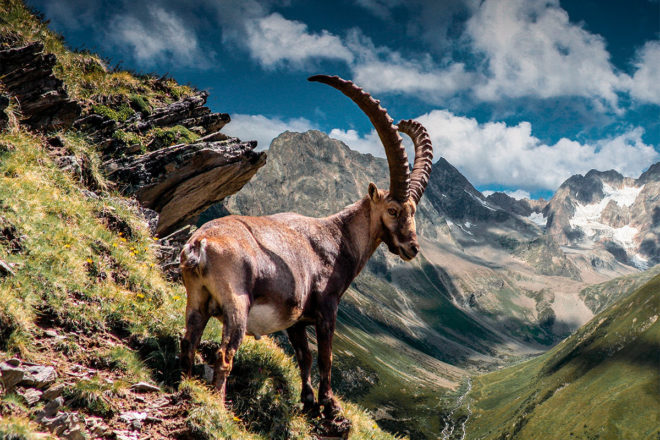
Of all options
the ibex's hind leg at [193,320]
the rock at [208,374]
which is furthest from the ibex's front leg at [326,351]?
the ibex's hind leg at [193,320]

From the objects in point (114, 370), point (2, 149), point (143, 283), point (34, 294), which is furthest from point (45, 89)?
point (114, 370)

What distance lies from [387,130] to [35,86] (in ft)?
47.5

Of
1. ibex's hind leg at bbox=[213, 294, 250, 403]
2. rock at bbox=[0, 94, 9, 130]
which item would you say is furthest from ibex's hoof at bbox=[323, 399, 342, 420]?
rock at bbox=[0, 94, 9, 130]

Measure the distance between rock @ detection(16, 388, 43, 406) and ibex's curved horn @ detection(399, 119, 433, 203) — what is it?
361 inches

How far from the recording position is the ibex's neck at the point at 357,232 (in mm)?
11414

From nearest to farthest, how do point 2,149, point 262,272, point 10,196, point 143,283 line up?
1. point 262,272
2. point 10,196
3. point 143,283
4. point 2,149

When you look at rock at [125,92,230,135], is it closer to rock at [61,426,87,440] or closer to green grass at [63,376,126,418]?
green grass at [63,376,126,418]

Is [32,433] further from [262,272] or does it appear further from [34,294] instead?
[262,272]

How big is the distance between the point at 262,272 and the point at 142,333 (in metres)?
2.83

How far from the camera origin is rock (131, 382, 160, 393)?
7.49m

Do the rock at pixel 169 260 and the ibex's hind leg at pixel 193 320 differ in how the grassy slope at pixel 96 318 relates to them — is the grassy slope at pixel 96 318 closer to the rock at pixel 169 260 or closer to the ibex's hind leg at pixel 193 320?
the ibex's hind leg at pixel 193 320

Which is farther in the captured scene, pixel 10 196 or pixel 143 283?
pixel 143 283

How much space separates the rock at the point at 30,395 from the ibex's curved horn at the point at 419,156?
918 centimetres

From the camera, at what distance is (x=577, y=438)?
18538 centimetres
